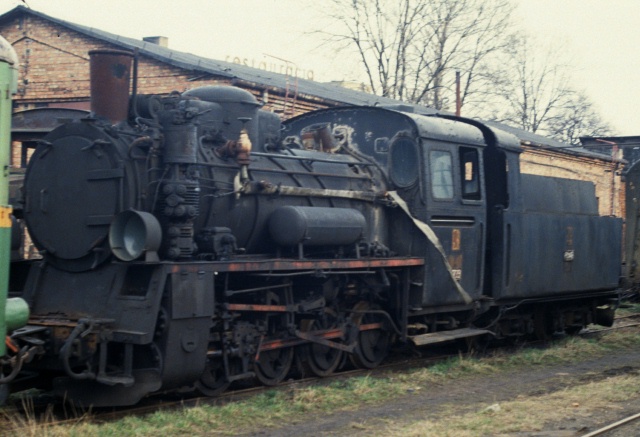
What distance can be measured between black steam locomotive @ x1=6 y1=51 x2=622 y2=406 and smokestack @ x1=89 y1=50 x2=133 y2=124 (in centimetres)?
2

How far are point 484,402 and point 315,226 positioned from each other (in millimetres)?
2477

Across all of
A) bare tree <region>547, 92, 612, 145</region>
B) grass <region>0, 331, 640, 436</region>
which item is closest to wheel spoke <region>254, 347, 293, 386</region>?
grass <region>0, 331, 640, 436</region>

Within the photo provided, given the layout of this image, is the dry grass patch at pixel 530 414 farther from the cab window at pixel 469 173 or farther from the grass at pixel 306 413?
the cab window at pixel 469 173

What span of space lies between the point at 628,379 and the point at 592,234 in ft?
15.3

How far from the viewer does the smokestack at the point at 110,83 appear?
7613 mm

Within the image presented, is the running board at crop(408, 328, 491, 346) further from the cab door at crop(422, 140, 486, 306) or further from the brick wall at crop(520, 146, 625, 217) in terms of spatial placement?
the brick wall at crop(520, 146, 625, 217)

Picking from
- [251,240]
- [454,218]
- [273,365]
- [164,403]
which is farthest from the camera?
[454,218]

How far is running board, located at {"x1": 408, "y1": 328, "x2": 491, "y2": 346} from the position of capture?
33.4 ft

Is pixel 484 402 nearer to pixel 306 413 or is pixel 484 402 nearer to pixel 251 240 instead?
pixel 306 413

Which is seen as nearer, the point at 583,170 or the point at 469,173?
the point at 469,173

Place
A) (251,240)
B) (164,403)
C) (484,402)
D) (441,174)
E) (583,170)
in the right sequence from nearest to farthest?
(164,403), (484,402), (251,240), (441,174), (583,170)

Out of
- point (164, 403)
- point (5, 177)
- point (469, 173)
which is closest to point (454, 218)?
point (469, 173)

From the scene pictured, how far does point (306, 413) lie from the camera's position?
760 centimetres

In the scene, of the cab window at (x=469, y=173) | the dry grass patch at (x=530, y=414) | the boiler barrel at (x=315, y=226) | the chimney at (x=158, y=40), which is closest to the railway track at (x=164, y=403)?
the boiler barrel at (x=315, y=226)
